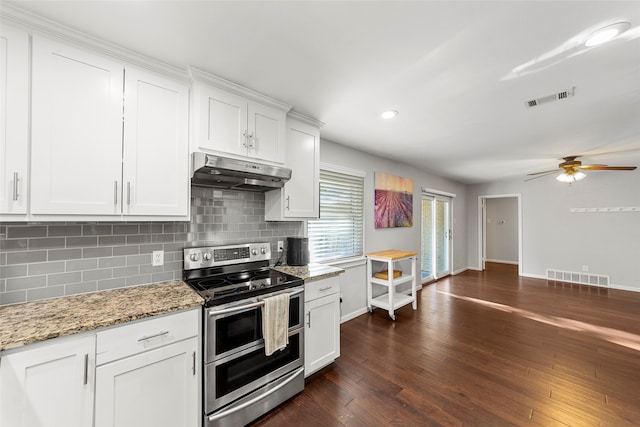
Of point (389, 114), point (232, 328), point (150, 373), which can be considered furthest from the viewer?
point (389, 114)

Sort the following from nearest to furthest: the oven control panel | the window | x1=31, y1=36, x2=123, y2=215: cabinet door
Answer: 1. x1=31, y1=36, x2=123, y2=215: cabinet door
2. the oven control panel
3. the window

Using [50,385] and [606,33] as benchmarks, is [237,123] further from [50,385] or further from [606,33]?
[606,33]

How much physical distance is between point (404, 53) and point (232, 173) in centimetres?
139

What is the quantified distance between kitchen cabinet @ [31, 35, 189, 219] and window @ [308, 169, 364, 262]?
1706 millimetres

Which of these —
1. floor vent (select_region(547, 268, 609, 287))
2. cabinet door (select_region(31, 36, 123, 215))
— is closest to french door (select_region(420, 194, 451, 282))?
floor vent (select_region(547, 268, 609, 287))

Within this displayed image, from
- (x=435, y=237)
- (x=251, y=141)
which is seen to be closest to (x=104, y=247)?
(x=251, y=141)

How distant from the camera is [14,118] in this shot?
1.25 meters

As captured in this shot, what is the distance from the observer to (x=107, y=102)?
1.50 meters

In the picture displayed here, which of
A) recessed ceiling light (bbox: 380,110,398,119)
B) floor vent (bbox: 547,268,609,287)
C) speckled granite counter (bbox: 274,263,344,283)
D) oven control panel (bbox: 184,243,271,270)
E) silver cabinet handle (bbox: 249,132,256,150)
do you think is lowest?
floor vent (bbox: 547,268,609,287)

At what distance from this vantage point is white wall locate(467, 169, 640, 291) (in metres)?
4.88

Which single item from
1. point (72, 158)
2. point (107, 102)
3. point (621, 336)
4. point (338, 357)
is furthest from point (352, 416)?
point (621, 336)

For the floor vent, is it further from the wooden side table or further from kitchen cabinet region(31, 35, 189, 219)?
kitchen cabinet region(31, 35, 189, 219)

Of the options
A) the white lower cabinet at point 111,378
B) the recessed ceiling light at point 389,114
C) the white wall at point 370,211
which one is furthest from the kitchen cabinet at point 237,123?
the white lower cabinet at point 111,378

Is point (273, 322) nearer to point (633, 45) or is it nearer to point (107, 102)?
point (107, 102)
